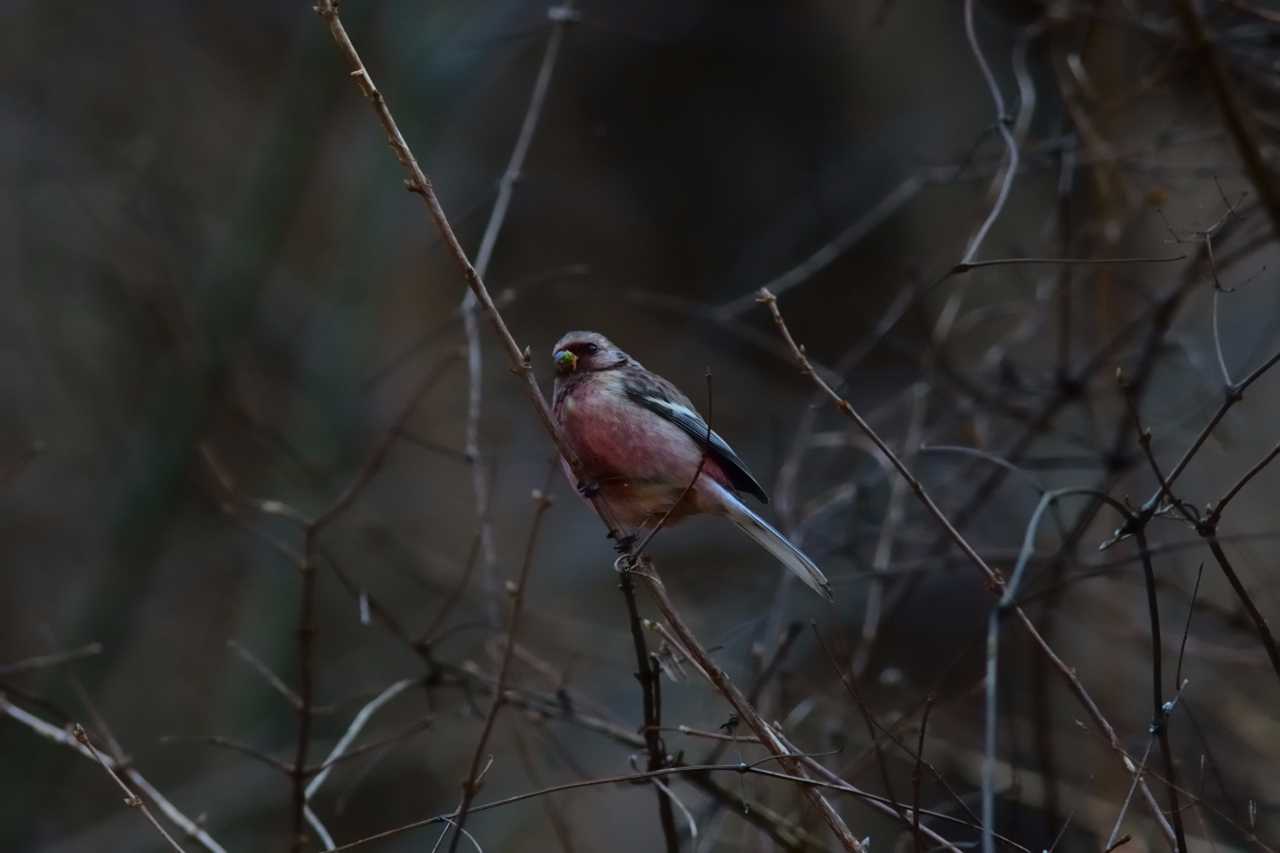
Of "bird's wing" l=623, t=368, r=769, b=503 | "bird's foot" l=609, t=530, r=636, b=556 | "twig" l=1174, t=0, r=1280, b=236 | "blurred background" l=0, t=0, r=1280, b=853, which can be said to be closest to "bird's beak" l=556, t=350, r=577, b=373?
"bird's wing" l=623, t=368, r=769, b=503

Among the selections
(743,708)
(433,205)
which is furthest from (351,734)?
(433,205)

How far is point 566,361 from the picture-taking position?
4.00 meters

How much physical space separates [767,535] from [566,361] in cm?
79

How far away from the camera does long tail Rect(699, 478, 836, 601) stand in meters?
3.59

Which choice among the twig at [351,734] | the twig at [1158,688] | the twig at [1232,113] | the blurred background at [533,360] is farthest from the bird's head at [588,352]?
the twig at [1232,113]

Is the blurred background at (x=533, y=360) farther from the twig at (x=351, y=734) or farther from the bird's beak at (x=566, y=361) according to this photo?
the twig at (x=351, y=734)

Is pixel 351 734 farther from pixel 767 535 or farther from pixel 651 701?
pixel 767 535

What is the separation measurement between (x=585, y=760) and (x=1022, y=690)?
2706 mm

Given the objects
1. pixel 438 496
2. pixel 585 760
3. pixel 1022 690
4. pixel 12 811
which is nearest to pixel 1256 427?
pixel 1022 690

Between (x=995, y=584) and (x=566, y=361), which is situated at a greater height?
(x=995, y=584)

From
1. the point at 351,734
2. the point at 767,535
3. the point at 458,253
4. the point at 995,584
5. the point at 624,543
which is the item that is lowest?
the point at 351,734

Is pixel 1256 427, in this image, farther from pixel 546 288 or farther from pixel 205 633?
pixel 205 633

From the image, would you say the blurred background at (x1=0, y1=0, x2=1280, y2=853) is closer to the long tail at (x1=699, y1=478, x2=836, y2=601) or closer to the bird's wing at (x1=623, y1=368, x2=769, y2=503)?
the bird's wing at (x1=623, y1=368, x2=769, y2=503)

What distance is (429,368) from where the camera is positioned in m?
10.7
